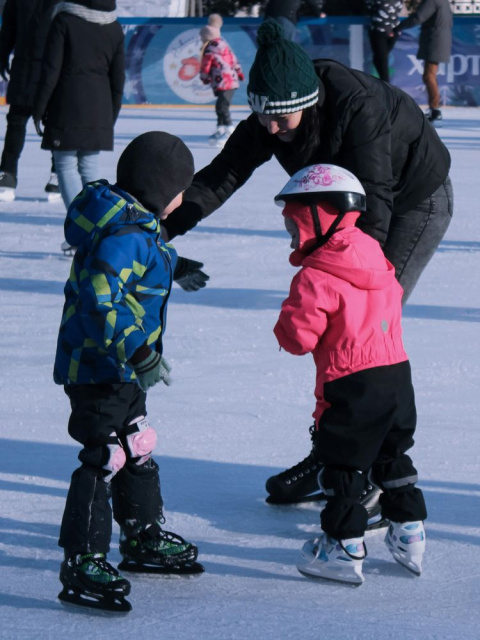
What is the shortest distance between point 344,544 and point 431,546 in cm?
33

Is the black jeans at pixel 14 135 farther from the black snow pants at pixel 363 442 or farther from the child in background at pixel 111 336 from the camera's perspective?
the black snow pants at pixel 363 442

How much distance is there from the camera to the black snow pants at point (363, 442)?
2.71m

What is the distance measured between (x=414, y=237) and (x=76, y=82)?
3420 millimetres

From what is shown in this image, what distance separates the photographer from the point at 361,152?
2.97m

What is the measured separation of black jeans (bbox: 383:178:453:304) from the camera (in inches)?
132

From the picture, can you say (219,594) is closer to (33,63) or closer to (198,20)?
(33,63)

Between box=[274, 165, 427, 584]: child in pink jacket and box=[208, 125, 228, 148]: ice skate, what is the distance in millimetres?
9121

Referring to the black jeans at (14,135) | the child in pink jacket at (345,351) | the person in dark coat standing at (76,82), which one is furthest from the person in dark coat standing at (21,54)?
the child in pink jacket at (345,351)

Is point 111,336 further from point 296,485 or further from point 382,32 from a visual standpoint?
point 382,32

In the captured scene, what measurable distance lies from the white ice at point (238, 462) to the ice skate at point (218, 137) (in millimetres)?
5132

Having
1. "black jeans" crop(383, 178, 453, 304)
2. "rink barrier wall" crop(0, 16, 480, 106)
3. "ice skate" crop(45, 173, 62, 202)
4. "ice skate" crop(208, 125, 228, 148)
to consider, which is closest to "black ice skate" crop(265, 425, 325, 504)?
"black jeans" crop(383, 178, 453, 304)

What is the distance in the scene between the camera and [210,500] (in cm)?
327

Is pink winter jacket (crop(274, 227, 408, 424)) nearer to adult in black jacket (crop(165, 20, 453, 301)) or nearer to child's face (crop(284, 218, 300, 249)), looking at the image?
child's face (crop(284, 218, 300, 249))

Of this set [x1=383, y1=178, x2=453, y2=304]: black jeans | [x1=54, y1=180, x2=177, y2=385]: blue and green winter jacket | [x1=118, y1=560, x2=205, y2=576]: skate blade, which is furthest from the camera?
[x1=383, y1=178, x2=453, y2=304]: black jeans
